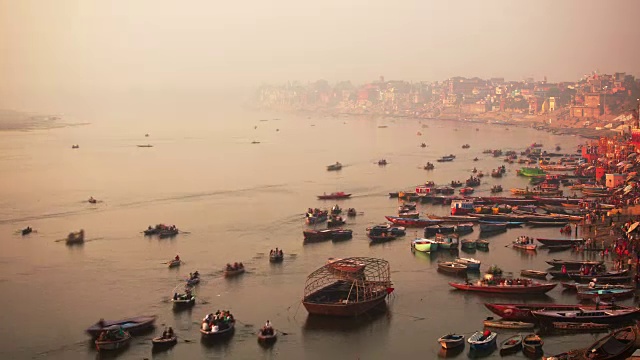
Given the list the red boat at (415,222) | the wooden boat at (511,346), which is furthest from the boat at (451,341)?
the red boat at (415,222)

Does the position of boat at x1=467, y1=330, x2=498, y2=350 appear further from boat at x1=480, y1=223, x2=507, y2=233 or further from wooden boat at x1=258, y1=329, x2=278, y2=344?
boat at x1=480, y1=223, x2=507, y2=233

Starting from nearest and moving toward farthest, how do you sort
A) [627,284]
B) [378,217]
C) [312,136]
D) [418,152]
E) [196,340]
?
[196,340] < [627,284] < [378,217] < [418,152] < [312,136]

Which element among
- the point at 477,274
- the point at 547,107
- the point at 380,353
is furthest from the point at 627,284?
the point at 547,107

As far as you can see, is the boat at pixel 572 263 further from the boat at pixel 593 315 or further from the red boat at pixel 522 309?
the boat at pixel 593 315

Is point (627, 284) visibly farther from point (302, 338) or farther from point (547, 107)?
point (547, 107)

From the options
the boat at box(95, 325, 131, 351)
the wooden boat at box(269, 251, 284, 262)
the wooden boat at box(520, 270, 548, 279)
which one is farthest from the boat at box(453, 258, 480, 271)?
the boat at box(95, 325, 131, 351)

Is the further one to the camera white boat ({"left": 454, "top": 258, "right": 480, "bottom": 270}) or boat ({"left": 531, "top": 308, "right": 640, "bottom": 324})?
white boat ({"left": 454, "top": 258, "right": 480, "bottom": 270})
